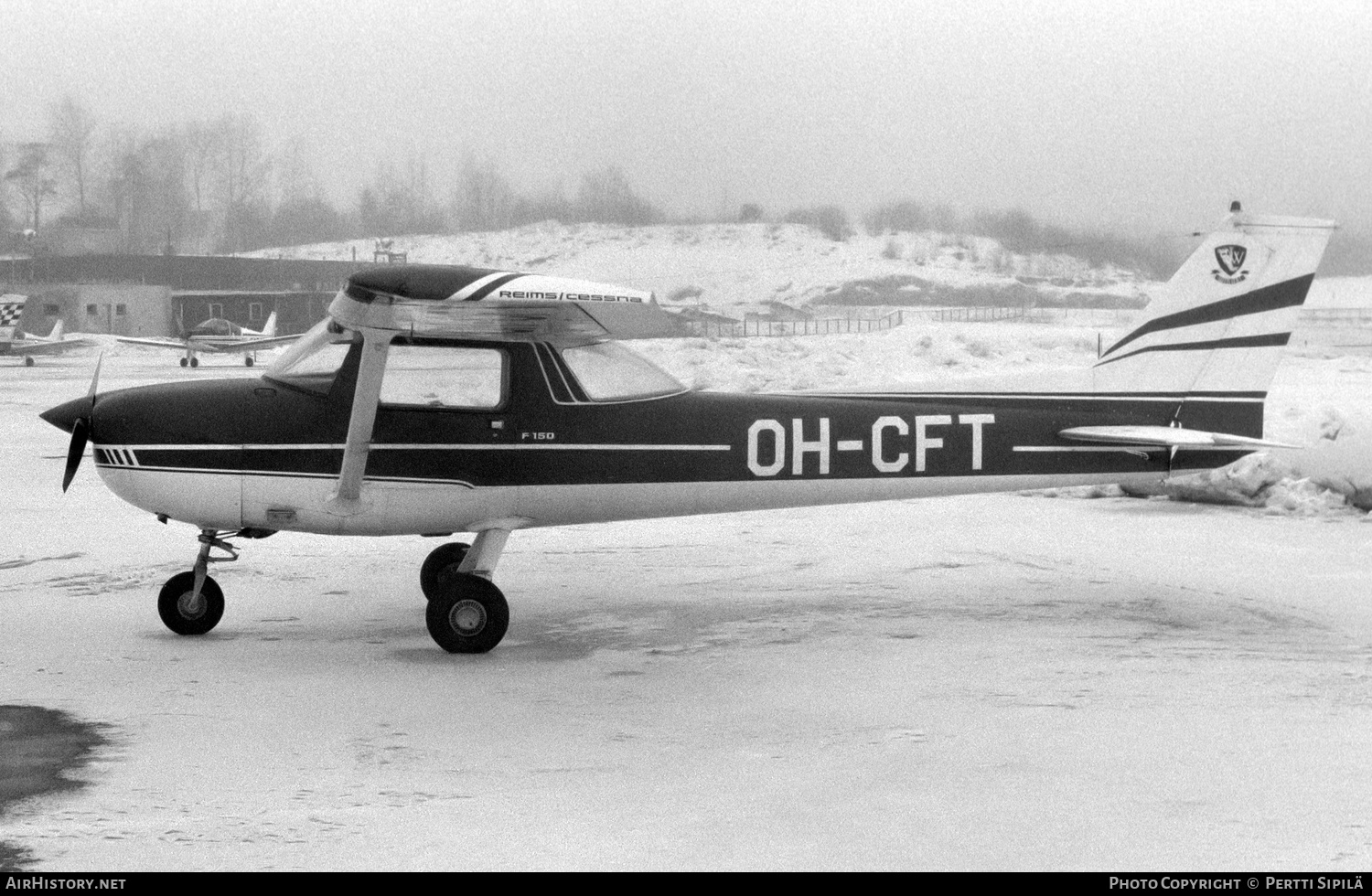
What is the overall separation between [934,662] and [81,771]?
4.03 metres

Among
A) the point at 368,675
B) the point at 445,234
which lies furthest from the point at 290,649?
the point at 445,234

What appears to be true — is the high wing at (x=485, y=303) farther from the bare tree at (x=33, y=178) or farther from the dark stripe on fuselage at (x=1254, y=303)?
the bare tree at (x=33, y=178)

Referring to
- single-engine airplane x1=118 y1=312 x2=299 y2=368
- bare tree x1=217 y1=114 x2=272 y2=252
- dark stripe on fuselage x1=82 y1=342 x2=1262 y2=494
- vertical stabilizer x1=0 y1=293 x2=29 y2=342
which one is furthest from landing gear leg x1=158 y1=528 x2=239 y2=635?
vertical stabilizer x1=0 y1=293 x2=29 y2=342

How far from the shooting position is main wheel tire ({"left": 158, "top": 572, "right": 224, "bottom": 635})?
7.97m

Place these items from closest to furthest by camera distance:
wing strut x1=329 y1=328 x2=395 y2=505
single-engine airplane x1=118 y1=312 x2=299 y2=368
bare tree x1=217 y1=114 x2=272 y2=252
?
wing strut x1=329 y1=328 x2=395 y2=505
bare tree x1=217 y1=114 x2=272 y2=252
single-engine airplane x1=118 y1=312 x2=299 y2=368

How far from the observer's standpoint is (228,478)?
7746mm

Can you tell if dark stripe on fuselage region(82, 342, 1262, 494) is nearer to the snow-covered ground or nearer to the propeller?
the propeller

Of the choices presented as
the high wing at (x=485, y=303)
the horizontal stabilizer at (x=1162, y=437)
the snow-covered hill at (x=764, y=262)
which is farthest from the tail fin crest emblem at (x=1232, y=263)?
the snow-covered hill at (x=764, y=262)

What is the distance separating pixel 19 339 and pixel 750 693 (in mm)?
46262

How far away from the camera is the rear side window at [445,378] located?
7.94m

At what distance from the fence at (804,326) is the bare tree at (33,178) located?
73.9ft

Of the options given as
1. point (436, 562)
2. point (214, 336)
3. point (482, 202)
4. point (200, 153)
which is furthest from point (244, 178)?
point (436, 562)

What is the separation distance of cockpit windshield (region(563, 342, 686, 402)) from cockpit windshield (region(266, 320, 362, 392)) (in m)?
1.24

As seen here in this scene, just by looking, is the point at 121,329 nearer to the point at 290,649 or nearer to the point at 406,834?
the point at 290,649
